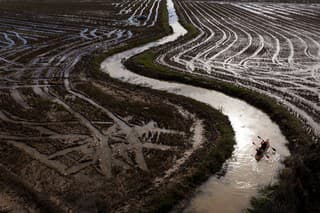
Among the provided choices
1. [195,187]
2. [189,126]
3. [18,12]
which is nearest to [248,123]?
[189,126]

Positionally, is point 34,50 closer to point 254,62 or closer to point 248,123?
point 254,62

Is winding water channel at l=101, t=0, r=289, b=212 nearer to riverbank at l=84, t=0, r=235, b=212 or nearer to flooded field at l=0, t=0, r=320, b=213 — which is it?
flooded field at l=0, t=0, r=320, b=213

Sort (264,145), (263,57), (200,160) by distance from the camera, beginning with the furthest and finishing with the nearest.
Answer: (263,57) → (264,145) → (200,160)

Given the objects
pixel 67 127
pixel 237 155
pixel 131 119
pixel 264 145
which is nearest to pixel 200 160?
pixel 237 155

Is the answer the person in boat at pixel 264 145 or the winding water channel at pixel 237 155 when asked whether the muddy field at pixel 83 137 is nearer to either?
the winding water channel at pixel 237 155

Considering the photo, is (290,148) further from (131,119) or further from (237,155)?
(131,119)

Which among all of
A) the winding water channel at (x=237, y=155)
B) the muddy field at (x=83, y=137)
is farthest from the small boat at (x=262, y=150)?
the muddy field at (x=83, y=137)

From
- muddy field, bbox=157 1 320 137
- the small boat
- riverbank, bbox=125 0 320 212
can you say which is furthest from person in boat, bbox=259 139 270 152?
muddy field, bbox=157 1 320 137
